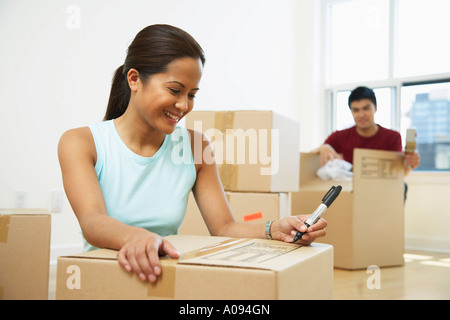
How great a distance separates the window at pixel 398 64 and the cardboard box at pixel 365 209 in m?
1.21

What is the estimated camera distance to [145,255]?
59 centimetres

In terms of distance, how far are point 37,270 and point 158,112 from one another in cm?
62

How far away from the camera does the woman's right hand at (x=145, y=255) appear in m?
0.57

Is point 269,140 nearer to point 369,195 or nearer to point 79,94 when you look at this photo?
point 369,195

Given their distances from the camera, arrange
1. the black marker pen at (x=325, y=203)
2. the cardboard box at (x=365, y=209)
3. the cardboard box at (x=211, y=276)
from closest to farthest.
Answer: the cardboard box at (x=211, y=276) < the black marker pen at (x=325, y=203) < the cardboard box at (x=365, y=209)

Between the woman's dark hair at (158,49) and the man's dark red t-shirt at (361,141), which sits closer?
the woman's dark hair at (158,49)

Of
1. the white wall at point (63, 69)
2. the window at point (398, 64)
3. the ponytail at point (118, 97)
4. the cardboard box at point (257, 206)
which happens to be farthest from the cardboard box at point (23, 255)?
the window at point (398, 64)

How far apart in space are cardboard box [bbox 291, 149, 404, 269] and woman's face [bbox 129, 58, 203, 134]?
1.68m

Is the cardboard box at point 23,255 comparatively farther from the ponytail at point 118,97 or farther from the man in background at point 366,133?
the man in background at point 366,133

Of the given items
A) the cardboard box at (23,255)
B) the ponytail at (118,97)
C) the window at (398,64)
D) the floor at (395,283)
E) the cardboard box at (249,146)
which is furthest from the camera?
the window at (398,64)

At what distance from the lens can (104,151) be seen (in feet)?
3.09

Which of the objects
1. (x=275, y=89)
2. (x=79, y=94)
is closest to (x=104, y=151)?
(x=79, y=94)

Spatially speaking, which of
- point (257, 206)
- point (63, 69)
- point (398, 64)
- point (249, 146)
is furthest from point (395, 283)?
point (398, 64)

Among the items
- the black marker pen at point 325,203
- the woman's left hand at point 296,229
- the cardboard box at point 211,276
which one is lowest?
the cardboard box at point 211,276
